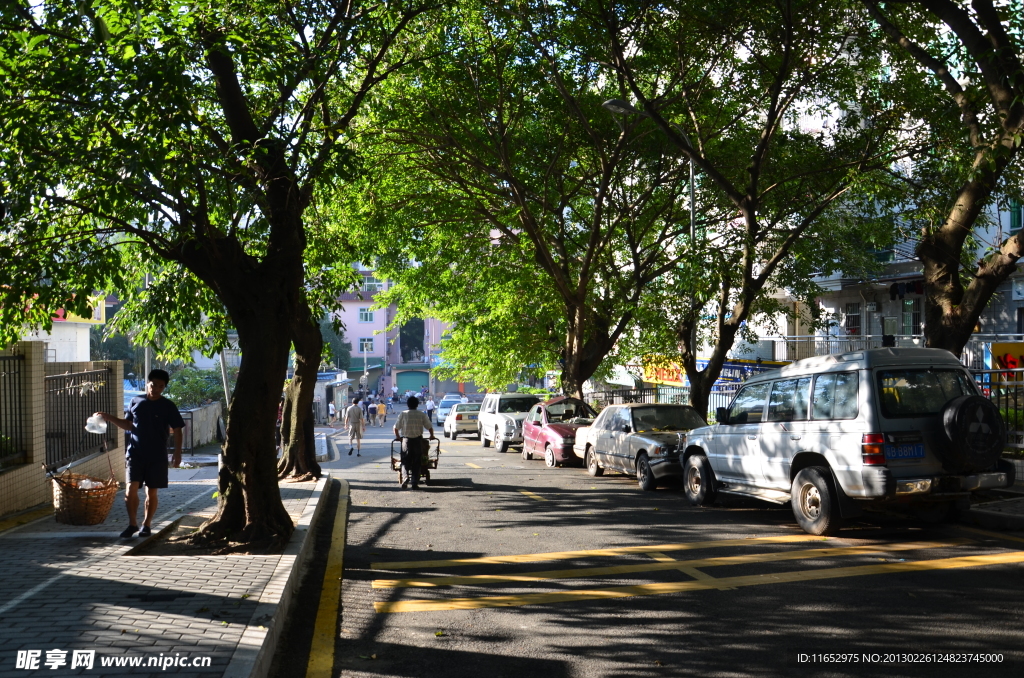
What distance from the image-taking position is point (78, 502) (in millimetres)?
10125

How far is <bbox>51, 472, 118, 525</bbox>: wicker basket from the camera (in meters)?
10.1

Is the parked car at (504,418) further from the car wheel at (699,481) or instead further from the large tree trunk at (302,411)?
the car wheel at (699,481)

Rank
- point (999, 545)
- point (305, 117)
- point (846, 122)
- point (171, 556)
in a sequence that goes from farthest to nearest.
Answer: point (846, 122), point (305, 117), point (999, 545), point (171, 556)

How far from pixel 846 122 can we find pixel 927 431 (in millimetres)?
11220

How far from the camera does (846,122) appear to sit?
19.1 metres

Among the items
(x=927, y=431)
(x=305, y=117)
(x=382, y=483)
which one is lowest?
(x=382, y=483)

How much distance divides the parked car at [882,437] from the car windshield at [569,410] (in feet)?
39.4

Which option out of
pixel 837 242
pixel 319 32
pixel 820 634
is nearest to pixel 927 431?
pixel 820 634

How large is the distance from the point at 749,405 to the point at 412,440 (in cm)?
673

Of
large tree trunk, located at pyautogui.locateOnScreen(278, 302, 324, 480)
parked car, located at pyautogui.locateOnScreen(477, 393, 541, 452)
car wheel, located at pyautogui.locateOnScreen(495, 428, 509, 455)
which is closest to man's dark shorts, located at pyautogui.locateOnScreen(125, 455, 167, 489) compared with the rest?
large tree trunk, located at pyautogui.locateOnScreen(278, 302, 324, 480)

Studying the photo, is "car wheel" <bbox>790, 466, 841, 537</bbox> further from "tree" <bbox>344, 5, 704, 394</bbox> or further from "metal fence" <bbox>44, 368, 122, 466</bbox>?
"tree" <bbox>344, 5, 704, 394</bbox>

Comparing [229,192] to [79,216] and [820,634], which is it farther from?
[820,634]

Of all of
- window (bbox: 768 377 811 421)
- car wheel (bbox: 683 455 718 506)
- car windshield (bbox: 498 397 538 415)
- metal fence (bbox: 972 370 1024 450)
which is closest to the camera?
window (bbox: 768 377 811 421)

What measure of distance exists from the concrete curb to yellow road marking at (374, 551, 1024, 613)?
829 millimetres
